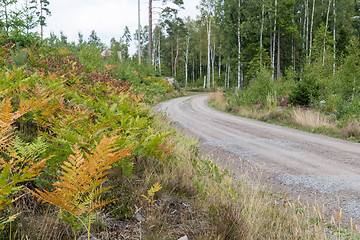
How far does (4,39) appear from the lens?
7.32 meters

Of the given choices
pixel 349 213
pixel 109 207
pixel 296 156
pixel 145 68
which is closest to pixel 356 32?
pixel 145 68

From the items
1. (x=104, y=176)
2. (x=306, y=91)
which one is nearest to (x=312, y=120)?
(x=306, y=91)

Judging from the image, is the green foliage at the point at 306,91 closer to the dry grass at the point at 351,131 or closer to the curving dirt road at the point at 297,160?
the dry grass at the point at 351,131

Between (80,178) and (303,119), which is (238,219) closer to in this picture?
(80,178)

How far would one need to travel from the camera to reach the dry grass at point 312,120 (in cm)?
1008

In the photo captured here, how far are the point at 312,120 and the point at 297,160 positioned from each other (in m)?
5.40

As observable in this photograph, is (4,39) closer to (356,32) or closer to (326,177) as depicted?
(326,177)

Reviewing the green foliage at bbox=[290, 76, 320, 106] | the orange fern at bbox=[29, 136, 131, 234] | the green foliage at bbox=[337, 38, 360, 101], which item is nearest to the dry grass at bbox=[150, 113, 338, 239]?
the orange fern at bbox=[29, 136, 131, 234]

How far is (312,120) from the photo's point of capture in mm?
10523

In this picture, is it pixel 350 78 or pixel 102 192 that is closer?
pixel 102 192

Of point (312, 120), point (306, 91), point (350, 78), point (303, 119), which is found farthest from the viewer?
point (350, 78)

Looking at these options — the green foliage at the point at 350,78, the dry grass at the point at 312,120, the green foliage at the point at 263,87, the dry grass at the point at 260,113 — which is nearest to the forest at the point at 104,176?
the dry grass at the point at 312,120

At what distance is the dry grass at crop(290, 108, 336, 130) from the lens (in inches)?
397

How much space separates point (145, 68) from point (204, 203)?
78.5 feet
